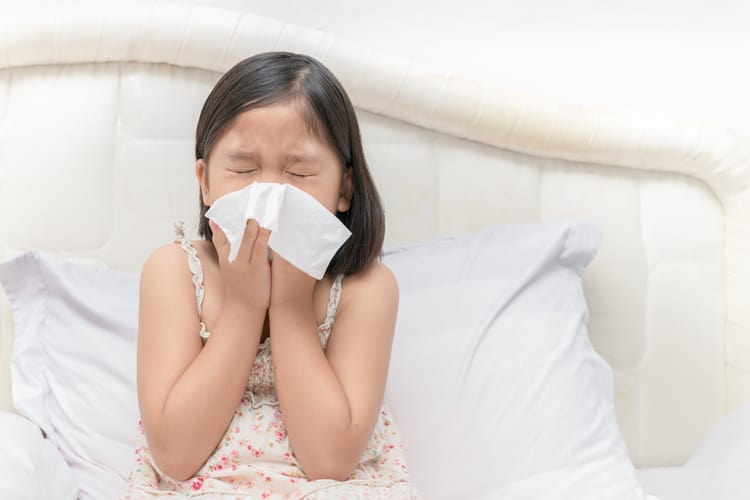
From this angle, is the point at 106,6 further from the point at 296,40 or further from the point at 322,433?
the point at 322,433

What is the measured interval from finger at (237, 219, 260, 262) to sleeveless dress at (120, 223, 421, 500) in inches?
4.7

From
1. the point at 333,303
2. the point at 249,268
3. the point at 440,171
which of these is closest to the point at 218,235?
the point at 249,268

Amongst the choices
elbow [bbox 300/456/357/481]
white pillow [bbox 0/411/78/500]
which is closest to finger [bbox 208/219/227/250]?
elbow [bbox 300/456/357/481]

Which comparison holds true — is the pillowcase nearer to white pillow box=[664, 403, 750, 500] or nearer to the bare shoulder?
white pillow box=[664, 403, 750, 500]

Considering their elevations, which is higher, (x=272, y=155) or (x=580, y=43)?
(x=580, y=43)

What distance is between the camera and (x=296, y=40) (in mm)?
1446

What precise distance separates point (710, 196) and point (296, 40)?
70 cm

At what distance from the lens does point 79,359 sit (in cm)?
133

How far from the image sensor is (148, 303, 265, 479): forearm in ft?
3.42

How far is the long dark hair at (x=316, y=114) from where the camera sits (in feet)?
3.56

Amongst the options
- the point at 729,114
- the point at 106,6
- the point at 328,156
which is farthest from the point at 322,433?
the point at 729,114

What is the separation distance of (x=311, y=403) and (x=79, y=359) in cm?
43

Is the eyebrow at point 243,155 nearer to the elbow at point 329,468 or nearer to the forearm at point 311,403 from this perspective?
the forearm at point 311,403

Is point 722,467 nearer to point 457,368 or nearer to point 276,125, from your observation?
point 457,368
